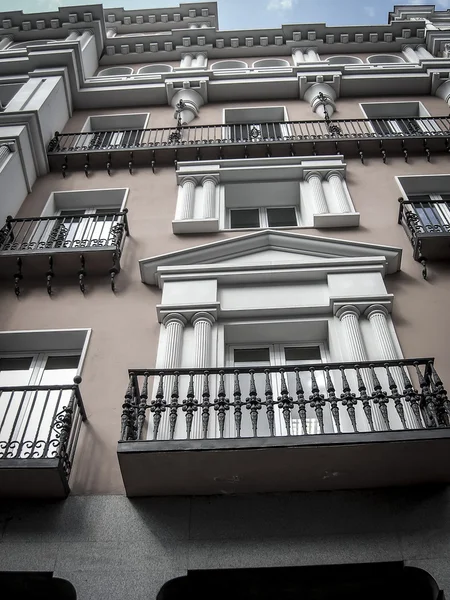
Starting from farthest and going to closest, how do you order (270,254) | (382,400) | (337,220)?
1. (337,220)
2. (270,254)
3. (382,400)

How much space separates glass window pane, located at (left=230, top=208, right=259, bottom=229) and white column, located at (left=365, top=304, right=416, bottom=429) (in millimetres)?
4649

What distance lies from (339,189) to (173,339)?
622 centimetres

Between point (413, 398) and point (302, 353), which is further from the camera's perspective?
point (302, 353)

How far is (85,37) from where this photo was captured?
21891 mm

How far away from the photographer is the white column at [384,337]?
28.4 feet

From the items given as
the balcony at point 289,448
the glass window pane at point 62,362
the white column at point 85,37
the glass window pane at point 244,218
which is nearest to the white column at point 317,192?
the glass window pane at point 244,218

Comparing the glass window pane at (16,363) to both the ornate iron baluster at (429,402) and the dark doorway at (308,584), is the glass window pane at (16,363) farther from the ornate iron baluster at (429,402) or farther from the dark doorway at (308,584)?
the ornate iron baluster at (429,402)

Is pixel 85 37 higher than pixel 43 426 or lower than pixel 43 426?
higher

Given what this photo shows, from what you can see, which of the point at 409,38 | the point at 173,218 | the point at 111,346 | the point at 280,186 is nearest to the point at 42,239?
the point at 173,218

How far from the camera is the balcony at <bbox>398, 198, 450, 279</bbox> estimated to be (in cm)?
1136

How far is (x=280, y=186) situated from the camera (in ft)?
47.1

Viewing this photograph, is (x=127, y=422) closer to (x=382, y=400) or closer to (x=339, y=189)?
(x=382, y=400)

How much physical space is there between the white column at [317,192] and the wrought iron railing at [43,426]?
6.86 metres

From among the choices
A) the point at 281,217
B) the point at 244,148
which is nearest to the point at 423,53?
the point at 244,148
